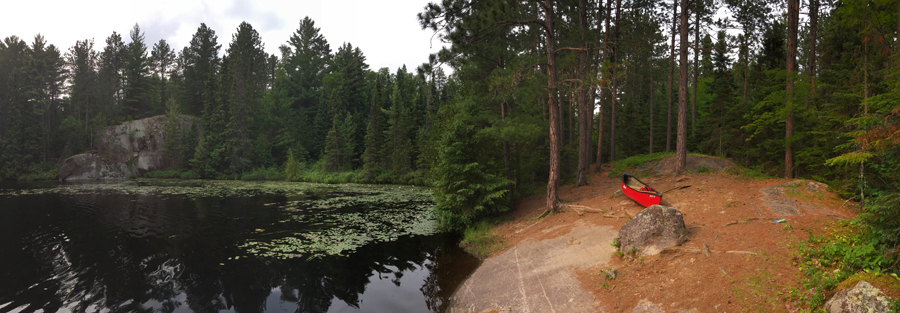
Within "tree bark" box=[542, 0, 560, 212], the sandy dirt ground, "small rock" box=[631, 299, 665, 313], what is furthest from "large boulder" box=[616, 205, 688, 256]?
"tree bark" box=[542, 0, 560, 212]

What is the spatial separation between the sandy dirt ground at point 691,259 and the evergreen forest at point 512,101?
55.9 inches

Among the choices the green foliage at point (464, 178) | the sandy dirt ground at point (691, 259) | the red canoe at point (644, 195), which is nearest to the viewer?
the sandy dirt ground at point (691, 259)

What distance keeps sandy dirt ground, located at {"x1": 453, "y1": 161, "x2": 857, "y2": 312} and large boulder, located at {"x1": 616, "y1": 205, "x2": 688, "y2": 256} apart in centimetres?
23

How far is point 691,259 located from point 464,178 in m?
8.89

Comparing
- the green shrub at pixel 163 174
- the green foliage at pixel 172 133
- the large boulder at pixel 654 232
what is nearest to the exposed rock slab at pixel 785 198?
the large boulder at pixel 654 232

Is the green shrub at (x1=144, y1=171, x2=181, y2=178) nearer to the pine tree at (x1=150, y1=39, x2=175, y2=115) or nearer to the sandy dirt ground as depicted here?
the pine tree at (x1=150, y1=39, x2=175, y2=115)

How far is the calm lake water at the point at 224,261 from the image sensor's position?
8.66 meters

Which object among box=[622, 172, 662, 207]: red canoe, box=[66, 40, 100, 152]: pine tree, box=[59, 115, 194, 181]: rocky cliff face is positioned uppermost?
box=[66, 40, 100, 152]: pine tree

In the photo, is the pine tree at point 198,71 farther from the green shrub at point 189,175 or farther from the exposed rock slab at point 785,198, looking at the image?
the exposed rock slab at point 785,198

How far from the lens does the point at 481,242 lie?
12.9 metres

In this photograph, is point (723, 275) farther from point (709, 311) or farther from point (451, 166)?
point (451, 166)

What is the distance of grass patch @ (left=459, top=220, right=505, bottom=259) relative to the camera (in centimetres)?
1200

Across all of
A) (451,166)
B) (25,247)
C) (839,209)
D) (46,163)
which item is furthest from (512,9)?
(46,163)

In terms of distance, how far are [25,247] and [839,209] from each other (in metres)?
24.0
